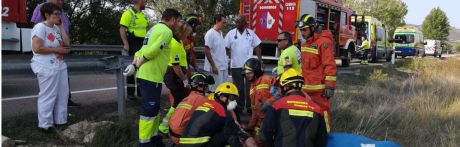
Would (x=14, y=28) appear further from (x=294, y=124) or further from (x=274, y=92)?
(x=294, y=124)

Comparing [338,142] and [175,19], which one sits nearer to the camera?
[338,142]

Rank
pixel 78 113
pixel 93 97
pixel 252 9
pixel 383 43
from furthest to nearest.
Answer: pixel 383 43, pixel 252 9, pixel 93 97, pixel 78 113

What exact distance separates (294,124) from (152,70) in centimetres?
157

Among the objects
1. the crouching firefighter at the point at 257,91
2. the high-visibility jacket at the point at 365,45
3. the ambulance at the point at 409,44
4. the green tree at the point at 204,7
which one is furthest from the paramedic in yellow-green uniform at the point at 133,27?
the ambulance at the point at 409,44

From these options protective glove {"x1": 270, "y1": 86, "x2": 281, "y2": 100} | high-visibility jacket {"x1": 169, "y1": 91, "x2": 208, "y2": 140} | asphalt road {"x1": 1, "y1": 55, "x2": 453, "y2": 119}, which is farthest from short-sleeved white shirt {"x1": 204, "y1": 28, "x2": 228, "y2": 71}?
high-visibility jacket {"x1": 169, "y1": 91, "x2": 208, "y2": 140}

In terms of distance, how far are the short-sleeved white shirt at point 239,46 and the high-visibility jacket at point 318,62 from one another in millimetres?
1555

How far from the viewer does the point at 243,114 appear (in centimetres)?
639

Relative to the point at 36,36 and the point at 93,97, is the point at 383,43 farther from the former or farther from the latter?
the point at 36,36

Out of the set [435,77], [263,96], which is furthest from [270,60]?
[263,96]

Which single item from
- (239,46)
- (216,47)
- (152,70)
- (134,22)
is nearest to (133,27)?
(134,22)

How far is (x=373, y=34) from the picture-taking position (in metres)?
21.3

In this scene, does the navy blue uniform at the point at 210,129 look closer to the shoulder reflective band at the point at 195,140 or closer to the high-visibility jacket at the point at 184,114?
the shoulder reflective band at the point at 195,140

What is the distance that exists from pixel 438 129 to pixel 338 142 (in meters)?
3.24

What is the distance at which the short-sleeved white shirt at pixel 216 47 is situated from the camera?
642 cm
